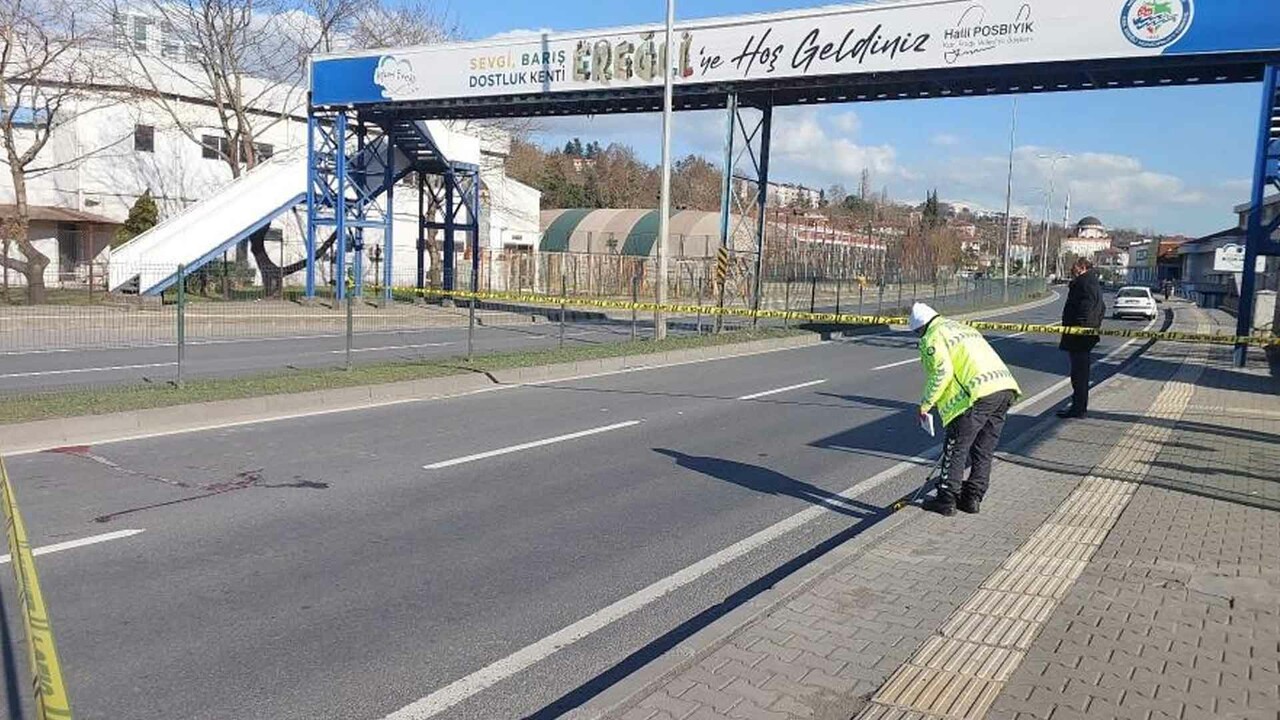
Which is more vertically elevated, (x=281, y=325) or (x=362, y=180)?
(x=362, y=180)

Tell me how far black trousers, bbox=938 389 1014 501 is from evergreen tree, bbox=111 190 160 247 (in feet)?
114

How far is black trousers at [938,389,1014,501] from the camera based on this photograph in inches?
278

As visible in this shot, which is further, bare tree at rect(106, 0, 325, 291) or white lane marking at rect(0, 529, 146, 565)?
bare tree at rect(106, 0, 325, 291)

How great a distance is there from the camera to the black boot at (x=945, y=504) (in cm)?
713

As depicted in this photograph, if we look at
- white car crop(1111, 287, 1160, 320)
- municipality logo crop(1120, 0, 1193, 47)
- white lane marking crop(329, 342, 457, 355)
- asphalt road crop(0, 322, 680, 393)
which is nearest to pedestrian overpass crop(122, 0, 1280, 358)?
municipality logo crop(1120, 0, 1193, 47)

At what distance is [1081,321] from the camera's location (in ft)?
40.1

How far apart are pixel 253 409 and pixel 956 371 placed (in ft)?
26.4

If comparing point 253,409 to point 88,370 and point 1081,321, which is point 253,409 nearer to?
point 88,370

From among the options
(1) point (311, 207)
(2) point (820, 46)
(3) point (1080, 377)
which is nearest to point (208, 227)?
(1) point (311, 207)

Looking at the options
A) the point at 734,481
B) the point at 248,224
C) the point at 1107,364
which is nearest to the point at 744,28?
the point at 1107,364

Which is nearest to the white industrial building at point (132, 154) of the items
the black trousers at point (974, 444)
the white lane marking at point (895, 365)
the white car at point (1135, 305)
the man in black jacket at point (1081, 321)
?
the white lane marking at point (895, 365)

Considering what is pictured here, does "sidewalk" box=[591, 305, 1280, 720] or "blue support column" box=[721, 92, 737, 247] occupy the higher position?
"blue support column" box=[721, 92, 737, 247]

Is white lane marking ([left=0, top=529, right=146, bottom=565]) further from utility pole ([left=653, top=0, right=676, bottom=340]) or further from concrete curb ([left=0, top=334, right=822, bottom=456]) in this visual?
utility pole ([left=653, top=0, right=676, bottom=340])

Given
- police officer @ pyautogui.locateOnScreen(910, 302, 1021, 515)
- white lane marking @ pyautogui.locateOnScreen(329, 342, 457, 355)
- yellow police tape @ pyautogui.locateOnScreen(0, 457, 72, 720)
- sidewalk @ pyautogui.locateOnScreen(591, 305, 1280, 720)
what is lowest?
sidewalk @ pyautogui.locateOnScreen(591, 305, 1280, 720)
